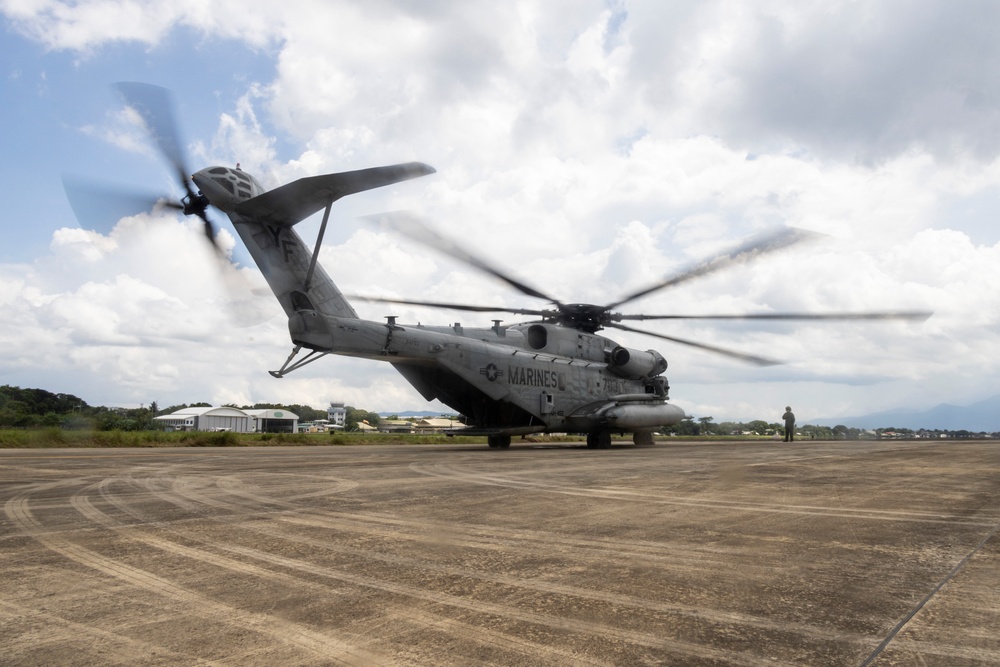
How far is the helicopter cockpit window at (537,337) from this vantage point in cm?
2406

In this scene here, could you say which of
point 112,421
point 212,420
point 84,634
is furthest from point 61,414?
point 212,420

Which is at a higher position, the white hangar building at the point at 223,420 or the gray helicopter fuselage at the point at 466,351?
the gray helicopter fuselage at the point at 466,351

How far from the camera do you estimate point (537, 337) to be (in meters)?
24.2

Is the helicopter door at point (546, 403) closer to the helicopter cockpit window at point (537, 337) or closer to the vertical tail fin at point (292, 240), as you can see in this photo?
the helicopter cockpit window at point (537, 337)

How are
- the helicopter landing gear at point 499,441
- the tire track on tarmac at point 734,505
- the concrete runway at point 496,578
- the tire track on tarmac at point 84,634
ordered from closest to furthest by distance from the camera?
the tire track on tarmac at point 84,634, the concrete runway at point 496,578, the tire track on tarmac at point 734,505, the helicopter landing gear at point 499,441

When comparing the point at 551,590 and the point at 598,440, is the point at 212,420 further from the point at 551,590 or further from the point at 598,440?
the point at 551,590

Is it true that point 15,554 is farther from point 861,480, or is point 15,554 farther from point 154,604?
point 861,480

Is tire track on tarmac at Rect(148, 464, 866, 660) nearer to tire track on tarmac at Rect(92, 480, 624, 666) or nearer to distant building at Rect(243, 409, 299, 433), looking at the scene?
tire track on tarmac at Rect(92, 480, 624, 666)

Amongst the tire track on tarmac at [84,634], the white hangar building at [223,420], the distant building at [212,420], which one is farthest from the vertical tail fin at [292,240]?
the distant building at [212,420]

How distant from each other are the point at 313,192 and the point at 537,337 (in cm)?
1166

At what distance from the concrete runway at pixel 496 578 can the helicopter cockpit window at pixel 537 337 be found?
15987mm

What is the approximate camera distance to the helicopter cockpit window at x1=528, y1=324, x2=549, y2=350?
24062 mm

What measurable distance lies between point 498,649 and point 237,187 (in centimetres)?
1541

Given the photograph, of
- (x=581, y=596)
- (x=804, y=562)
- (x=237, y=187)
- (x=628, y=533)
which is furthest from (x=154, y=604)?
(x=237, y=187)
